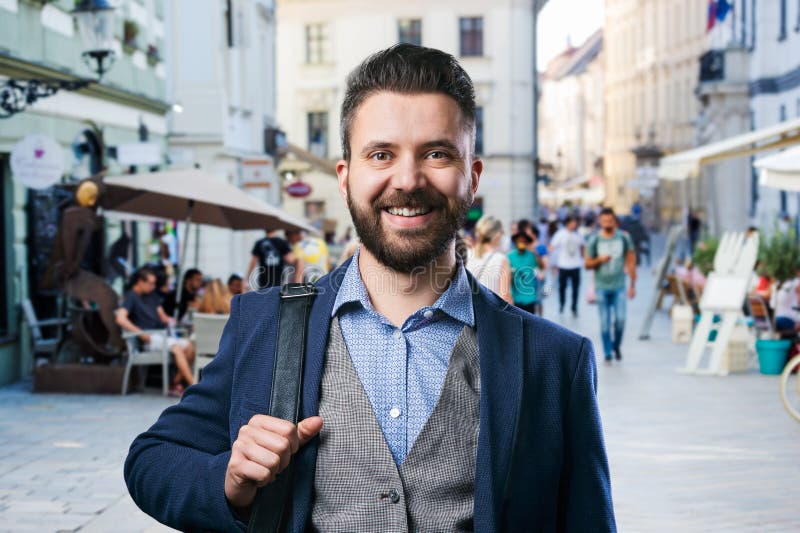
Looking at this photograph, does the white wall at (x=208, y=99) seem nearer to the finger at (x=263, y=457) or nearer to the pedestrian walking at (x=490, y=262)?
the pedestrian walking at (x=490, y=262)

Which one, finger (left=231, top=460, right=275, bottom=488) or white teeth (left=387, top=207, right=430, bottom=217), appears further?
white teeth (left=387, top=207, right=430, bottom=217)

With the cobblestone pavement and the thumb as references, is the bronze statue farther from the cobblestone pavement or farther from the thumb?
the thumb

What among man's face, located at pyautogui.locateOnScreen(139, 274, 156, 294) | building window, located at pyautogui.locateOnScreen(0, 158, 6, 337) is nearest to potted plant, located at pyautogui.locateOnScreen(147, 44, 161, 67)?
building window, located at pyautogui.locateOnScreen(0, 158, 6, 337)

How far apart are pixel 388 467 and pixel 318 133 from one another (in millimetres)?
46881

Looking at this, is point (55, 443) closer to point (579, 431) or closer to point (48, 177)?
point (48, 177)

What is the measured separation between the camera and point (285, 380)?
2.37 meters

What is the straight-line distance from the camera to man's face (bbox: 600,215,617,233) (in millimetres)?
14758

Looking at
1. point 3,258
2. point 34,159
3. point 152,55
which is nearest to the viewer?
point 34,159

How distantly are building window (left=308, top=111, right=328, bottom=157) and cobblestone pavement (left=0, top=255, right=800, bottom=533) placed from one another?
3494 centimetres

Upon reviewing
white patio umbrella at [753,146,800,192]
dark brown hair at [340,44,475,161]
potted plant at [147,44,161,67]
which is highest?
potted plant at [147,44,161,67]

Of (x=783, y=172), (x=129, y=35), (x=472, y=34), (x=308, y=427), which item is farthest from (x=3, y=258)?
(x=472, y=34)

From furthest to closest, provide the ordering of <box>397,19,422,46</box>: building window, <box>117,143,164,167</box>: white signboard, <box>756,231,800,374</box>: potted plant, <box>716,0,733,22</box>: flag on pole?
<box>397,19,422,46</box>: building window
<box>716,0,733,22</box>: flag on pole
<box>117,143,164,167</box>: white signboard
<box>756,231,800,374</box>: potted plant

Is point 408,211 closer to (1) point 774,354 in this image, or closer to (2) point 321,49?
(1) point 774,354

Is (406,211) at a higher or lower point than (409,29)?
lower
